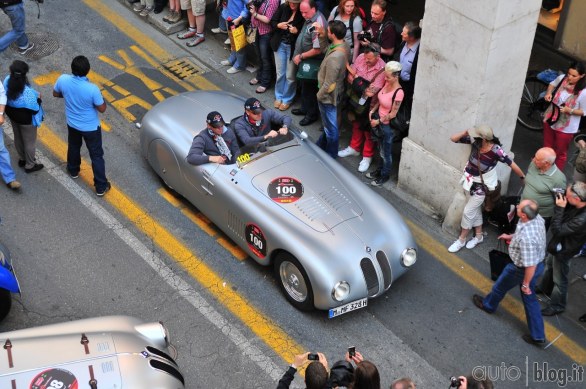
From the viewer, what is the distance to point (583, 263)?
349 inches

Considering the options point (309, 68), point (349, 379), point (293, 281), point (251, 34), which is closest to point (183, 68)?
point (251, 34)

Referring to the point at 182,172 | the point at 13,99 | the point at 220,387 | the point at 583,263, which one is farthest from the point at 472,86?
the point at 13,99

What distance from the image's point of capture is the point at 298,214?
8250 mm

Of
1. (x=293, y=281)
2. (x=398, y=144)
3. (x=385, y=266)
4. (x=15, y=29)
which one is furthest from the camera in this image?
(x=15, y=29)

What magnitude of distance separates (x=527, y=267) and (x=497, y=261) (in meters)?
0.82

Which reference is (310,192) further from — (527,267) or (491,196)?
(527,267)

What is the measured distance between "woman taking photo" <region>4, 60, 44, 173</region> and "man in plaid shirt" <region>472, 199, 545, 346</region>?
5444mm

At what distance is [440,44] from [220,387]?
4.16 m

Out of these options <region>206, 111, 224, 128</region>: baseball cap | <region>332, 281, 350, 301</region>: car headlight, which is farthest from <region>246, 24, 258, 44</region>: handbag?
<region>332, 281, 350, 301</region>: car headlight

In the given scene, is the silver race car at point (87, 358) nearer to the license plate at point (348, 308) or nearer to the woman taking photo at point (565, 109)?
the license plate at point (348, 308)

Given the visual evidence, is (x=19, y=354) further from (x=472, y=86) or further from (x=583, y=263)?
(x=583, y=263)

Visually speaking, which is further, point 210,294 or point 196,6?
point 196,6

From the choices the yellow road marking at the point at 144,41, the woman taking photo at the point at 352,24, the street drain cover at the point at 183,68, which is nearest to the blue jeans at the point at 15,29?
the yellow road marking at the point at 144,41

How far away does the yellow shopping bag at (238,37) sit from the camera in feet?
36.8
